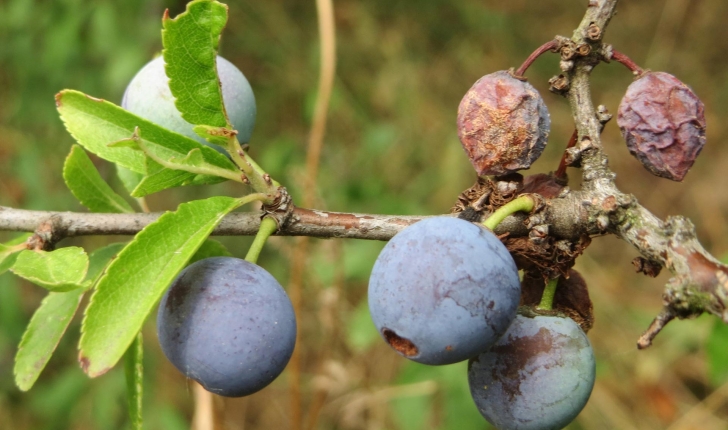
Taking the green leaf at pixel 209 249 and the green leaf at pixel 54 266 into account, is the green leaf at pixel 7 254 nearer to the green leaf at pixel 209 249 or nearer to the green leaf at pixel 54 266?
the green leaf at pixel 54 266

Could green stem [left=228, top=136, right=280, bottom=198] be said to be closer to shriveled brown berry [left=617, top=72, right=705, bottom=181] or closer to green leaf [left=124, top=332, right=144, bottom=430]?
green leaf [left=124, top=332, right=144, bottom=430]

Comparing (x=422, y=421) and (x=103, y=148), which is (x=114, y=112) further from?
(x=422, y=421)

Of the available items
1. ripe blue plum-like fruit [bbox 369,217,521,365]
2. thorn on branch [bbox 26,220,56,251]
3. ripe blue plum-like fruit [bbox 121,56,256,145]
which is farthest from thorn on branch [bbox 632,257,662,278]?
thorn on branch [bbox 26,220,56,251]

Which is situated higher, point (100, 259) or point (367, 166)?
point (100, 259)

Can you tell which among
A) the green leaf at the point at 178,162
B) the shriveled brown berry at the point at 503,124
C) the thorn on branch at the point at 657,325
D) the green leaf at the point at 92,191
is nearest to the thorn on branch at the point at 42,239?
the green leaf at the point at 92,191

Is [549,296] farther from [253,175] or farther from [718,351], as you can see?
[718,351]

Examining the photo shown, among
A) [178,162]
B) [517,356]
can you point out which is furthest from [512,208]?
[178,162]
